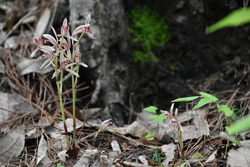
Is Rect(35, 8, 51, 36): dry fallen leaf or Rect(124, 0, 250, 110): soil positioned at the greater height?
Rect(35, 8, 51, 36): dry fallen leaf

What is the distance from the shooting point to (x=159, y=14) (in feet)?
10.7

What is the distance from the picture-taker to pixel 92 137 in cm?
225

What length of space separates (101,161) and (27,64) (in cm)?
158

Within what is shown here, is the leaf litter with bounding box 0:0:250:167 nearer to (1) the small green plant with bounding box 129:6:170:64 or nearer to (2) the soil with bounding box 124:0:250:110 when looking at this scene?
(2) the soil with bounding box 124:0:250:110

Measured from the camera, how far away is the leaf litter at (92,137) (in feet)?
6.00

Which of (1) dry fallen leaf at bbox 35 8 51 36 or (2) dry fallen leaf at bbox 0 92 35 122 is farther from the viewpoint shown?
(1) dry fallen leaf at bbox 35 8 51 36

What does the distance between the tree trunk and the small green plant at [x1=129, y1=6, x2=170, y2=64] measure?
0.74ft

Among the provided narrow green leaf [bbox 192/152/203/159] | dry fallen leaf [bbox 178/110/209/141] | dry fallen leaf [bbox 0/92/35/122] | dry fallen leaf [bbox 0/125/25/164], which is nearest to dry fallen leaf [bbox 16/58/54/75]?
dry fallen leaf [bbox 0/92/35/122]

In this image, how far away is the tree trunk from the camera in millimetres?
2896

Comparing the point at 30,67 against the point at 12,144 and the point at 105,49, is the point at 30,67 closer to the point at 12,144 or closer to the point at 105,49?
the point at 105,49

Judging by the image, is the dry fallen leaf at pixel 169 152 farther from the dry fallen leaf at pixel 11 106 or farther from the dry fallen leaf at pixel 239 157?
the dry fallen leaf at pixel 11 106

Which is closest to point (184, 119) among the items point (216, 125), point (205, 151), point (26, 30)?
point (216, 125)

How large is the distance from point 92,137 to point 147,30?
1.58m

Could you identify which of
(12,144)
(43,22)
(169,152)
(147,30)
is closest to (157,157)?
(169,152)
